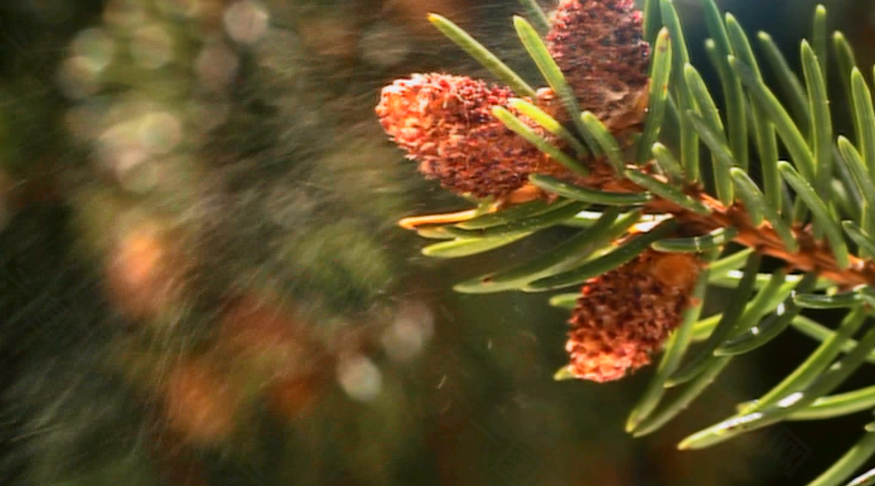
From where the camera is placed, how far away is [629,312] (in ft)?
0.66

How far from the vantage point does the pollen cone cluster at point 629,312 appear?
201 millimetres

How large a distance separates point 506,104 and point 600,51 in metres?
0.03

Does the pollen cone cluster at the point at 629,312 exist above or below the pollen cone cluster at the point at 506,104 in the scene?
below

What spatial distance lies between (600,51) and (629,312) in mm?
63

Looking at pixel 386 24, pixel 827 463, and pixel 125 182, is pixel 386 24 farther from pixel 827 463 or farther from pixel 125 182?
pixel 827 463

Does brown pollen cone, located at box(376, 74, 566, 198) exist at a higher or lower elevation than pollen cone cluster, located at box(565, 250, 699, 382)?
higher

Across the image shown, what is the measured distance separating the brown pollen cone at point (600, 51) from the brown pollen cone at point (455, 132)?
0.6 inches

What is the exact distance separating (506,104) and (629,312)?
0.06 m

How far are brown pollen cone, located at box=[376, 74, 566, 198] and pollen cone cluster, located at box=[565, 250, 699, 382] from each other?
43 millimetres

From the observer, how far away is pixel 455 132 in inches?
6.8

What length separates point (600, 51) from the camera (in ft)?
0.60

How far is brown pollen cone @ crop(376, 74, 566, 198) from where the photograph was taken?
17 cm

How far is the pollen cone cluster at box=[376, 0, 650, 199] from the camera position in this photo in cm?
17

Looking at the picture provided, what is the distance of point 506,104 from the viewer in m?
0.18
